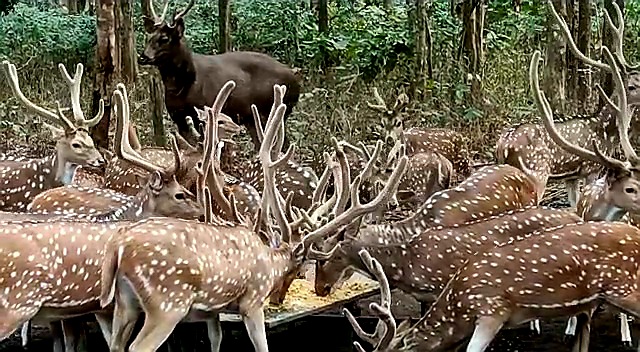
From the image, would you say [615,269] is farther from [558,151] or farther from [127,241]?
[558,151]

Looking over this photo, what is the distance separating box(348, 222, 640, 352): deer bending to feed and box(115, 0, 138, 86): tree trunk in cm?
423

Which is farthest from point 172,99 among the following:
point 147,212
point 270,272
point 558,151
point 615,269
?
point 615,269

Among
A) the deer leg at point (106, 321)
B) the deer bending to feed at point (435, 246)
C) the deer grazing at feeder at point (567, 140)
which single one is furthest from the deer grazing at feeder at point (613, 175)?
the deer leg at point (106, 321)

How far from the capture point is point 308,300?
243 inches

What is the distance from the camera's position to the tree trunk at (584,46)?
10.5 metres

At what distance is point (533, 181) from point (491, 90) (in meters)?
4.86

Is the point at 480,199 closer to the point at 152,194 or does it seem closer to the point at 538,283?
the point at 538,283

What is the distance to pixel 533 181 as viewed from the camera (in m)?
7.34

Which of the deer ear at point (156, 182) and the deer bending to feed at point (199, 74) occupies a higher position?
the deer ear at point (156, 182)

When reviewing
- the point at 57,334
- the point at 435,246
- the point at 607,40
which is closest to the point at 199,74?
the point at 607,40

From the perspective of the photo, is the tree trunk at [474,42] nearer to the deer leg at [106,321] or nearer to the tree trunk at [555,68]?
the tree trunk at [555,68]

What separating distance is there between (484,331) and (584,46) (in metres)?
6.05

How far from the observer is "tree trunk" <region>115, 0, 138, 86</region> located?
8.58m

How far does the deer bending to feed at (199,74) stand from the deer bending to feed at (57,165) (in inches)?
87.6
